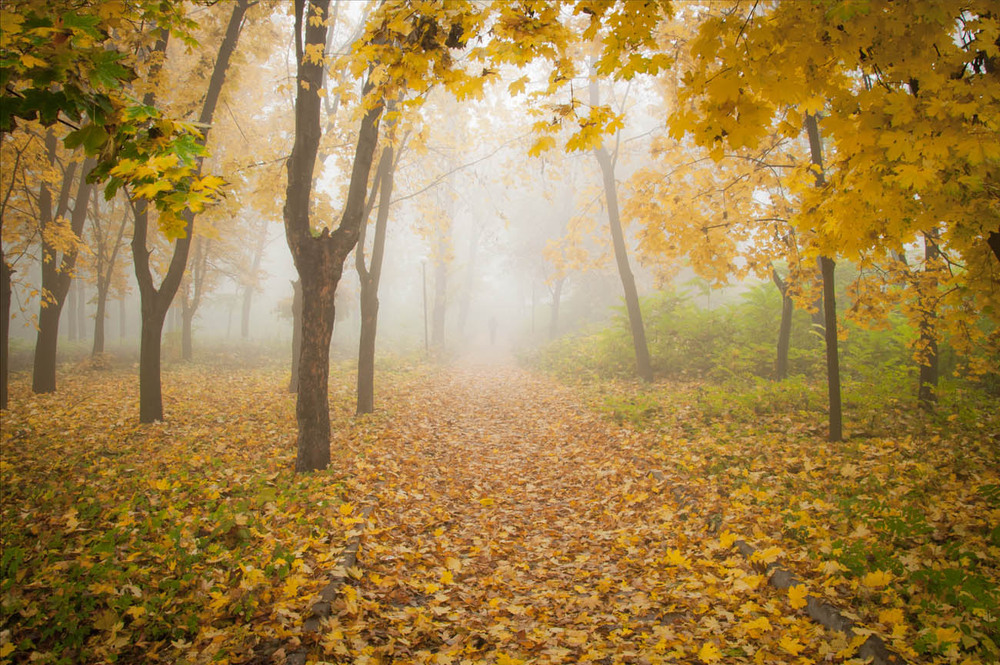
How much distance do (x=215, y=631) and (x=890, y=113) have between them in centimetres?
541

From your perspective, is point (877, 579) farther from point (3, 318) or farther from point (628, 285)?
point (3, 318)

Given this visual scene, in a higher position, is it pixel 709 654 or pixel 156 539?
pixel 156 539

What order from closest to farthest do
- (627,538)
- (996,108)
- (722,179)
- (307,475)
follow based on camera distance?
(996,108) → (627,538) → (307,475) → (722,179)

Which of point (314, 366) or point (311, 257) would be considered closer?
point (311, 257)

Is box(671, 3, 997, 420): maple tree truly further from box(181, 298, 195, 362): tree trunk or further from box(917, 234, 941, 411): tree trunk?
box(181, 298, 195, 362): tree trunk

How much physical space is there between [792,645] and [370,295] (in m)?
8.80

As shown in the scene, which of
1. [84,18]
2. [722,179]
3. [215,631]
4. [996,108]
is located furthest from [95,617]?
[722,179]

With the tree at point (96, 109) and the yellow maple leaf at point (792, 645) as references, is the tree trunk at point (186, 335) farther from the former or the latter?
the yellow maple leaf at point (792, 645)

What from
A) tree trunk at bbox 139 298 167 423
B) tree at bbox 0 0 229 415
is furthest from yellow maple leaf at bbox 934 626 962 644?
tree trunk at bbox 139 298 167 423

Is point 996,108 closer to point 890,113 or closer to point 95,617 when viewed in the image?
point 890,113

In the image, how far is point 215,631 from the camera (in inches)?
117

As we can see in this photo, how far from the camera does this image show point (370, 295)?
9.73 meters

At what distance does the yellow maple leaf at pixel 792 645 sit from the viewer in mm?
2812

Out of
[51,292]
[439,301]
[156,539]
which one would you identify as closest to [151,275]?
[51,292]
